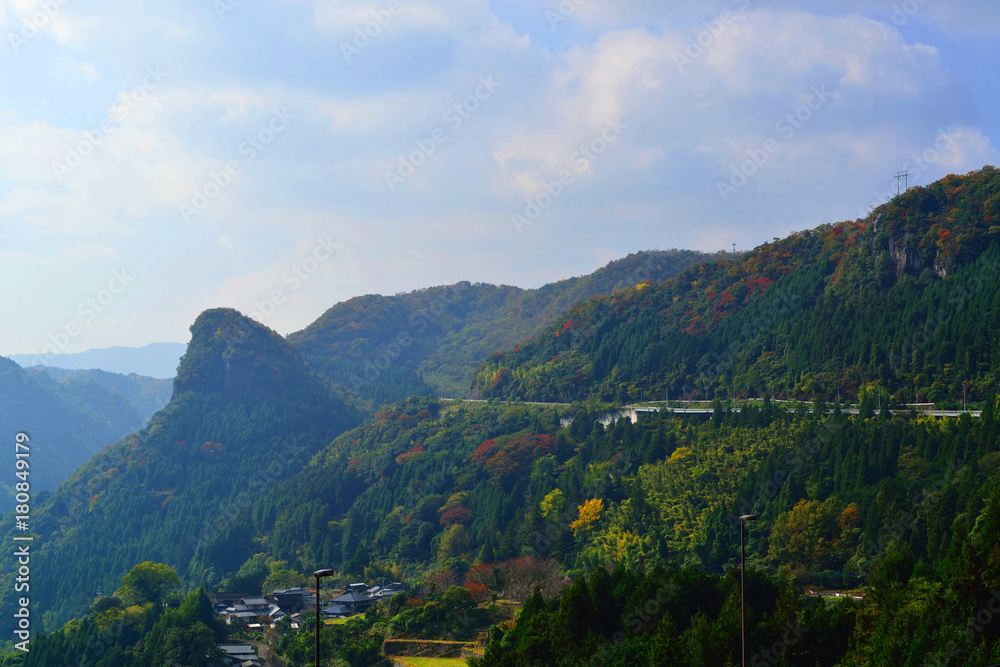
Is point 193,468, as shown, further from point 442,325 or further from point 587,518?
point 442,325

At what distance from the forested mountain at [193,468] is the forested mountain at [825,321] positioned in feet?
102

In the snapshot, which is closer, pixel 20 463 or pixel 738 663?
pixel 738 663

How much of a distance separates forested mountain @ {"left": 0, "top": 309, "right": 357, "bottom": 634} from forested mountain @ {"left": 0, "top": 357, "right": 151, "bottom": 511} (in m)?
42.8

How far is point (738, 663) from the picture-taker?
2388 centimetres

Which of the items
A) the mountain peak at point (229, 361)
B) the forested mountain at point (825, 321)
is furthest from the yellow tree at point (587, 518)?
the mountain peak at point (229, 361)

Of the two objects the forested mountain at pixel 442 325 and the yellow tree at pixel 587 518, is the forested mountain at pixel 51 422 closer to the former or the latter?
the forested mountain at pixel 442 325

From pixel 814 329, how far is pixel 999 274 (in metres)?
11.0

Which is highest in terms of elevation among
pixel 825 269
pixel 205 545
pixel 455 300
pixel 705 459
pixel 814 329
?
pixel 455 300

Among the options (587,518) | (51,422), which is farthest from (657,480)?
(51,422)

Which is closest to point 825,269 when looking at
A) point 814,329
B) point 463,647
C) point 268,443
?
point 814,329

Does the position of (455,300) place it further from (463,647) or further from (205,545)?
(463,647)

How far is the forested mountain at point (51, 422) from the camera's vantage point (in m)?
150

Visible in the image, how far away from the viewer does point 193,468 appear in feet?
330

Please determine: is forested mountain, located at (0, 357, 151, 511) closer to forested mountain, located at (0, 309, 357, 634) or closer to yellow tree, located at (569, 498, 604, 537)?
forested mountain, located at (0, 309, 357, 634)
